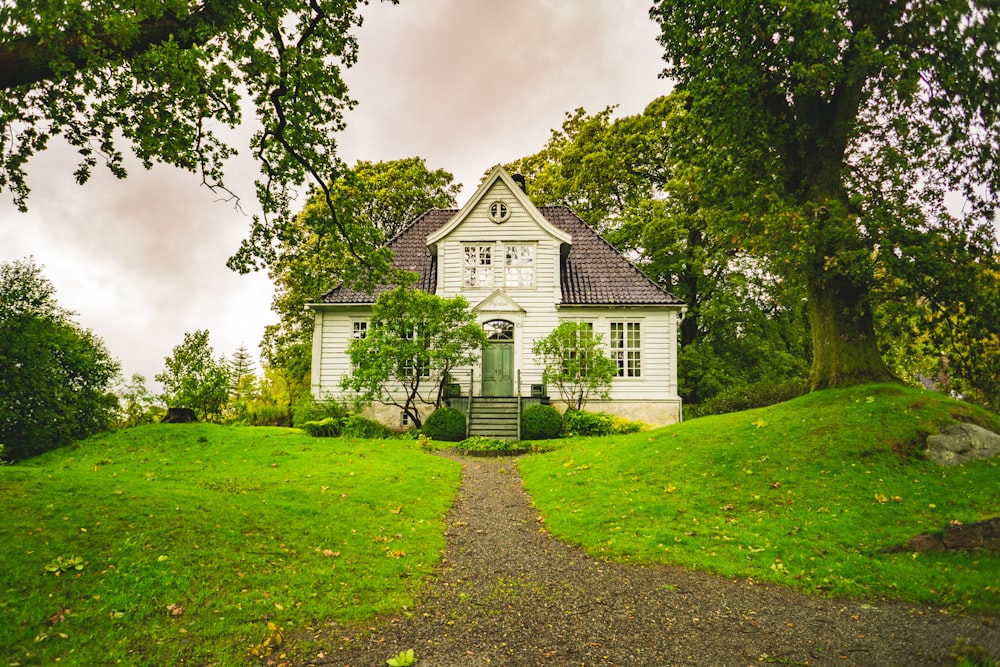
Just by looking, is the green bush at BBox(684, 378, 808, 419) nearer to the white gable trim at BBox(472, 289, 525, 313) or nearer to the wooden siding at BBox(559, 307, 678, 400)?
the wooden siding at BBox(559, 307, 678, 400)

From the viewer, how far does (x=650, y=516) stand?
8609 millimetres

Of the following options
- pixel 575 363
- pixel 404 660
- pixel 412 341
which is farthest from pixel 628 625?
pixel 575 363

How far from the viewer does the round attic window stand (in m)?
22.8

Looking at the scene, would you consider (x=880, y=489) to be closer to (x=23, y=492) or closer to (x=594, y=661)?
(x=594, y=661)

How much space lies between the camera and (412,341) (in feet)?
63.6

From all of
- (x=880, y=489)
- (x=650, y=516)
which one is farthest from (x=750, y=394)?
(x=650, y=516)

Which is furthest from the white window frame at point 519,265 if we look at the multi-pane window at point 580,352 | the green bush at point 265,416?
the green bush at point 265,416

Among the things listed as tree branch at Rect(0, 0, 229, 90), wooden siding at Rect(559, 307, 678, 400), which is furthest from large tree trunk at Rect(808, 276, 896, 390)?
tree branch at Rect(0, 0, 229, 90)

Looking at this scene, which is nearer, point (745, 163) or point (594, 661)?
point (594, 661)

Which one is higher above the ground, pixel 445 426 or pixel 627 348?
pixel 627 348

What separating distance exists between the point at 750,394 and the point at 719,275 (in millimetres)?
8135

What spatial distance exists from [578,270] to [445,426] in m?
9.57

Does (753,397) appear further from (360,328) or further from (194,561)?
(194,561)

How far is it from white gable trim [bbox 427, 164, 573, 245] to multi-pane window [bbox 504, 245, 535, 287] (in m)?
1.12
